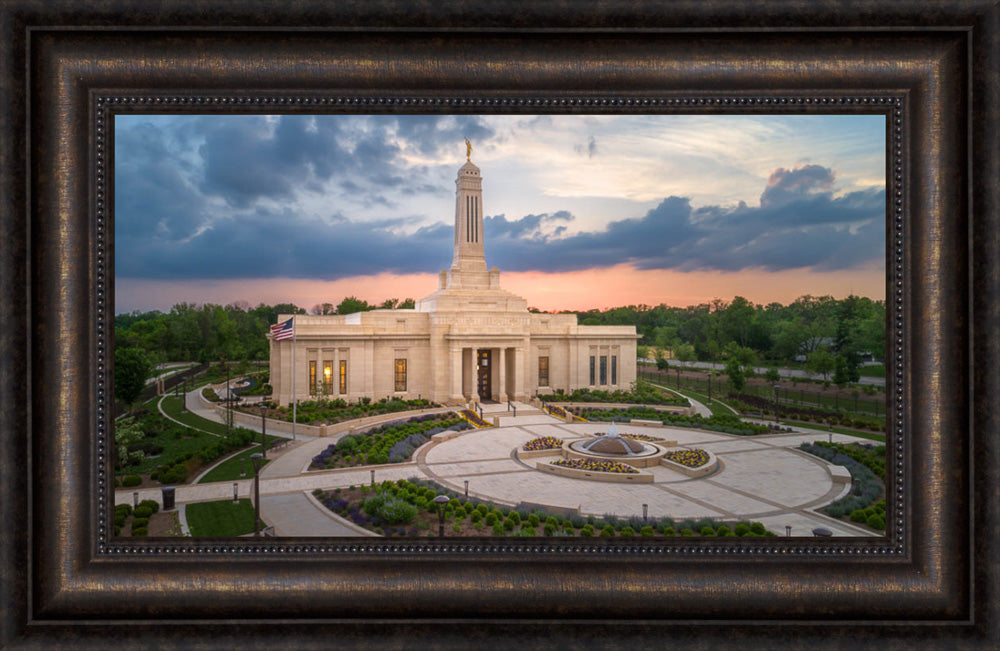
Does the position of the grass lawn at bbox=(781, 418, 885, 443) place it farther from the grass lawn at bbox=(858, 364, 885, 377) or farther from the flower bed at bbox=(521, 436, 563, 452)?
the flower bed at bbox=(521, 436, 563, 452)

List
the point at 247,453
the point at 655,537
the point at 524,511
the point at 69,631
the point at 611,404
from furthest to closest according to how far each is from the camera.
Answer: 1. the point at 611,404
2. the point at 247,453
3. the point at 524,511
4. the point at 655,537
5. the point at 69,631

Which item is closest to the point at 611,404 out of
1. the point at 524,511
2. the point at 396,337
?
the point at 396,337

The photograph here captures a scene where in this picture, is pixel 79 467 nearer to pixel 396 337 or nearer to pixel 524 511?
pixel 524 511

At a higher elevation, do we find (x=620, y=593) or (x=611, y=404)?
(x=620, y=593)

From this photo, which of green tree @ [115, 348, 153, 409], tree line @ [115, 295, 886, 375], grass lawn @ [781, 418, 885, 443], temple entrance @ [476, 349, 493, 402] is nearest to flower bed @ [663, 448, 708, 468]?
grass lawn @ [781, 418, 885, 443]

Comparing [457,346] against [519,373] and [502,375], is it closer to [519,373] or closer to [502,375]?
[502,375]

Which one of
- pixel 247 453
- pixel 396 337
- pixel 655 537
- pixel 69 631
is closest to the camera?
pixel 69 631

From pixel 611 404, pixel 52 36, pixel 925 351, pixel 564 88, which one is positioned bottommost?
pixel 611 404

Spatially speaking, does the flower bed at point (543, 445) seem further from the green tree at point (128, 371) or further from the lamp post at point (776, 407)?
the green tree at point (128, 371)
